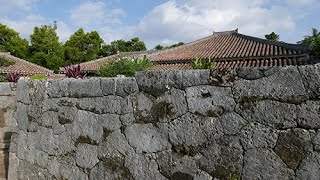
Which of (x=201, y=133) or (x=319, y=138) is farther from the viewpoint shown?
(x=201, y=133)

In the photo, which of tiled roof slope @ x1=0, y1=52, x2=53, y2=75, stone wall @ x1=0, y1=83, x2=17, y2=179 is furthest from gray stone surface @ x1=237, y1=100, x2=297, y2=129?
tiled roof slope @ x1=0, y1=52, x2=53, y2=75

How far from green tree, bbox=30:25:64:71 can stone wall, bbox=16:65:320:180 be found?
3955cm

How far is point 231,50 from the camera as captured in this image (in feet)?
67.7

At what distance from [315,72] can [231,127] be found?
2.22ft

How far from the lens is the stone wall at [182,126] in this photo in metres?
2.39

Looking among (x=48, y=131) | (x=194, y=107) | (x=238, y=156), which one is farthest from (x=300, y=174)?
(x=48, y=131)

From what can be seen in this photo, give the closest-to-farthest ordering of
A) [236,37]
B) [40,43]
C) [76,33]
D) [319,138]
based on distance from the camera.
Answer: [319,138]
[236,37]
[40,43]
[76,33]

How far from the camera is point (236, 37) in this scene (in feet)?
78.6

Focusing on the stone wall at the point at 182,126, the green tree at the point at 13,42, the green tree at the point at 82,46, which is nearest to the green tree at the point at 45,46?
the green tree at the point at 13,42

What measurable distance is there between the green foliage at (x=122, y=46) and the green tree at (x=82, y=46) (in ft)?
5.66

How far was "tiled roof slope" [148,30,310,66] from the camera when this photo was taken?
18281 millimetres

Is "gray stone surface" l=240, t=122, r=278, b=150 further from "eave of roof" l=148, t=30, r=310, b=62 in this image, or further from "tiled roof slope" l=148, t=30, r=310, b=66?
"eave of roof" l=148, t=30, r=310, b=62

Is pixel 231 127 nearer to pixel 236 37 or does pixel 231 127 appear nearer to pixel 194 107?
pixel 194 107

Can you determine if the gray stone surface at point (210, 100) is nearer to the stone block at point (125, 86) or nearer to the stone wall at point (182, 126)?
the stone wall at point (182, 126)
